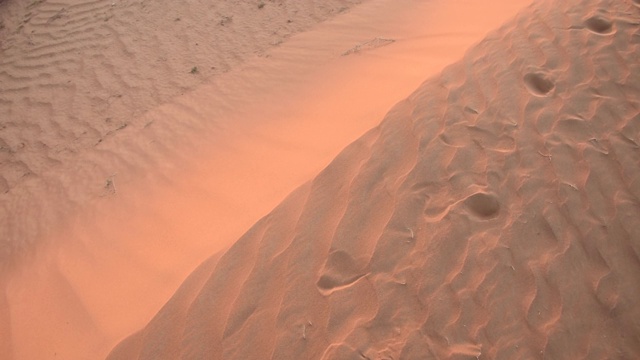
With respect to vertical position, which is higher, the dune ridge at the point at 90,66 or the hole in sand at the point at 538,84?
the dune ridge at the point at 90,66

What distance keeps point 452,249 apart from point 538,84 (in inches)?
66.6

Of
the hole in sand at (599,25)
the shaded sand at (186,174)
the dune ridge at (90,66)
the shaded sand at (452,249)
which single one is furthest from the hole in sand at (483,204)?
the dune ridge at (90,66)

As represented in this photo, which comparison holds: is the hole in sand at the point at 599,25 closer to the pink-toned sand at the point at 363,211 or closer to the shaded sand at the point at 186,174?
the pink-toned sand at the point at 363,211

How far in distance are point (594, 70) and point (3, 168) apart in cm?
588

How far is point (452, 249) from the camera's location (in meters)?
2.15

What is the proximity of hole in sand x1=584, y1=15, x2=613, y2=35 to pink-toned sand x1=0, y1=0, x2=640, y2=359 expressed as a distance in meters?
0.02

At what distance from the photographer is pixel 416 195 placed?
7.79ft

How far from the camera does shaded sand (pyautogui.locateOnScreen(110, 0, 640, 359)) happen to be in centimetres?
194

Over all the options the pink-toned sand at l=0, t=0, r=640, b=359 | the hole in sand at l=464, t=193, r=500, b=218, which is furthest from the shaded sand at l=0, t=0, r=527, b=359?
the hole in sand at l=464, t=193, r=500, b=218

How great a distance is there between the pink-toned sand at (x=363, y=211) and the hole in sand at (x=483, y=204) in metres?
0.01

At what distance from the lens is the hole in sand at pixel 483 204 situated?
2.29 m

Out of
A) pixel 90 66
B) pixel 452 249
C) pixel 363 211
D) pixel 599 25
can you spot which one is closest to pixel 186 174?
pixel 363 211

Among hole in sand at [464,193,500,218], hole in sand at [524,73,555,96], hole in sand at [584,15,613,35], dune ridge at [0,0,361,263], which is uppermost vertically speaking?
dune ridge at [0,0,361,263]

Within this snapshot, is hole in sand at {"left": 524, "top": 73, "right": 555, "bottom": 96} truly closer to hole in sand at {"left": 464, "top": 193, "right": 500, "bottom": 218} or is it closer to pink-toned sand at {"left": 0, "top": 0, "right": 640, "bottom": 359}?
pink-toned sand at {"left": 0, "top": 0, "right": 640, "bottom": 359}
